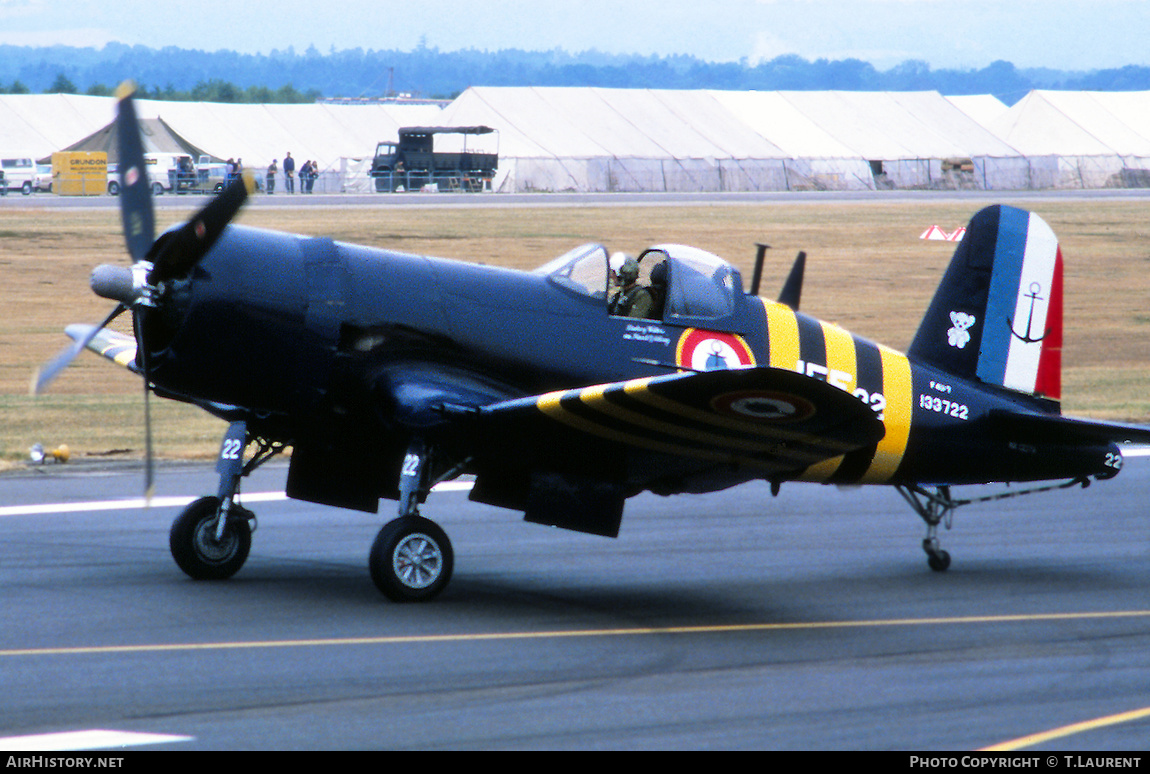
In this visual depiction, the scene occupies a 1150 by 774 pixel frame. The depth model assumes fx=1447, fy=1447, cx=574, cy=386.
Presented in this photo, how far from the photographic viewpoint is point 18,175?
61750 mm

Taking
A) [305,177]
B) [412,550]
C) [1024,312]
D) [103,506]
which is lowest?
[305,177]

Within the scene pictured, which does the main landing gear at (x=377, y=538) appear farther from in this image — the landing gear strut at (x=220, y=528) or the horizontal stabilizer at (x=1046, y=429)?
the horizontal stabilizer at (x=1046, y=429)

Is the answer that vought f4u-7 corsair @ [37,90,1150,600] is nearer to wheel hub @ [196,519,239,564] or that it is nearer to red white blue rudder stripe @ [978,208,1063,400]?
wheel hub @ [196,519,239,564]

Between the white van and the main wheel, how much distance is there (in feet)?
185

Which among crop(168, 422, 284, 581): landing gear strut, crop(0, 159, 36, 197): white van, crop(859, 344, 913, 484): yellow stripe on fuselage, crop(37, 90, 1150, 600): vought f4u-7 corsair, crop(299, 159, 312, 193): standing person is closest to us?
crop(37, 90, 1150, 600): vought f4u-7 corsair

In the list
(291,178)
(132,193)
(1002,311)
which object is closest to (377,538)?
(132,193)

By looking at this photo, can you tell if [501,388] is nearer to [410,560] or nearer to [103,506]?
[410,560]

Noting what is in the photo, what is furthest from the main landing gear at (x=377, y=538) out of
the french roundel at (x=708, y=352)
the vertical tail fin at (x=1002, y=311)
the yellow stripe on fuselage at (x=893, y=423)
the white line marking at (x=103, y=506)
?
the vertical tail fin at (x=1002, y=311)

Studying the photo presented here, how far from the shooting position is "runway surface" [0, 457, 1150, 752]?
7.20 m

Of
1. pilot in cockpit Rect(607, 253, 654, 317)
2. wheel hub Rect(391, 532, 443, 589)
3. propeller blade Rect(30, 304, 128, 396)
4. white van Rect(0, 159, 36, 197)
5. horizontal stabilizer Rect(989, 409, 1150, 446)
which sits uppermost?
pilot in cockpit Rect(607, 253, 654, 317)

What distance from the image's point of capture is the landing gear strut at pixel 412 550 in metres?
9.55

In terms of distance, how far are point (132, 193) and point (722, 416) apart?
436 centimetres

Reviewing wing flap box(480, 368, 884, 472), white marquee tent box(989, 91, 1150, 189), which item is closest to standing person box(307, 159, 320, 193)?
white marquee tent box(989, 91, 1150, 189)

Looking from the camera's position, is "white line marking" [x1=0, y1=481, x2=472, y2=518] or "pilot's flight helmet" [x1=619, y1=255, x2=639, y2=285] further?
"white line marking" [x1=0, y1=481, x2=472, y2=518]
